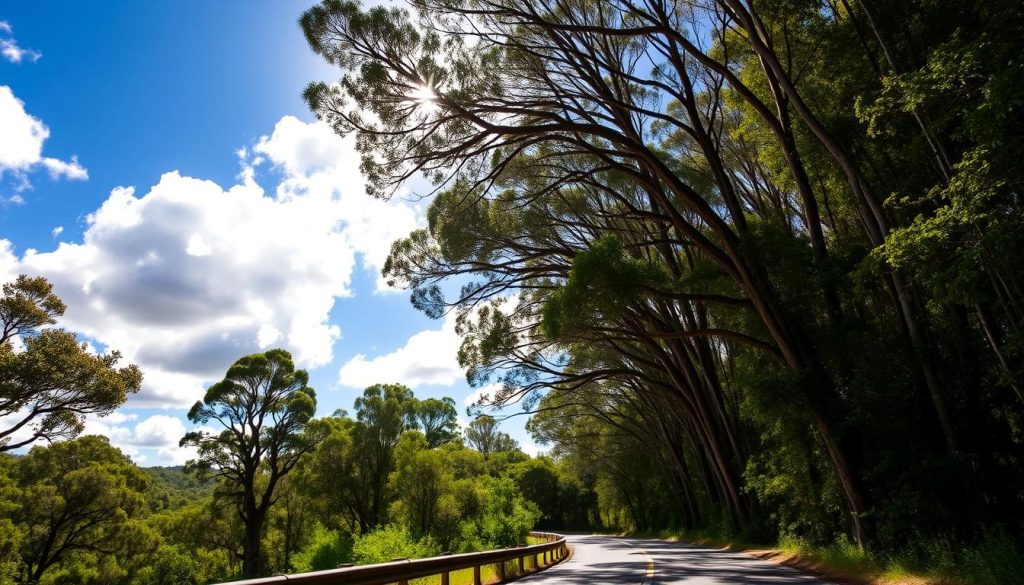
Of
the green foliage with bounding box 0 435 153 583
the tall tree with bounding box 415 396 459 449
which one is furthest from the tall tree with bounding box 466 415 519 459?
the green foliage with bounding box 0 435 153 583

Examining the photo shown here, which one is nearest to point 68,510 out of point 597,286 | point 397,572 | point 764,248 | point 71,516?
point 71,516

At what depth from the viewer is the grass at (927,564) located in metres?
5.89

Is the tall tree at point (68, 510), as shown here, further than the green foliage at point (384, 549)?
Yes

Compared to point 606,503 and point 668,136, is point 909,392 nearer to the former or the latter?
point 668,136

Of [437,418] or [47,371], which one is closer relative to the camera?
[47,371]

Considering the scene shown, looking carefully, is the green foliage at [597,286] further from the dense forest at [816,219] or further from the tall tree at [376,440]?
the tall tree at [376,440]

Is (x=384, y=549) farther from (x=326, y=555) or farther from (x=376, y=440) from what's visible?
(x=376, y=440)

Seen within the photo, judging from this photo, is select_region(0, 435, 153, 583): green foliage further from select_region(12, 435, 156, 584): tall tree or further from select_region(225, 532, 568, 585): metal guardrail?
select_region(225, 532, 568, 585): metal guardrail

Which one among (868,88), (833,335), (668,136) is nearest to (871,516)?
(833,335)

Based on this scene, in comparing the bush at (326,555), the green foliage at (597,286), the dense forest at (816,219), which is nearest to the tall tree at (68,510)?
the bush at (326,555)

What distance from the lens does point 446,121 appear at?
11156 mm

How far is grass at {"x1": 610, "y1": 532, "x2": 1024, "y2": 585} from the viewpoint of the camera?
5.89 meters

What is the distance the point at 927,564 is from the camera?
24.9 ft

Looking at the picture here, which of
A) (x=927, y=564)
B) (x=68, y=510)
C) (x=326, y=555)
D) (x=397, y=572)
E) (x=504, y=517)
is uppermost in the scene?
(x=68, y=510)
